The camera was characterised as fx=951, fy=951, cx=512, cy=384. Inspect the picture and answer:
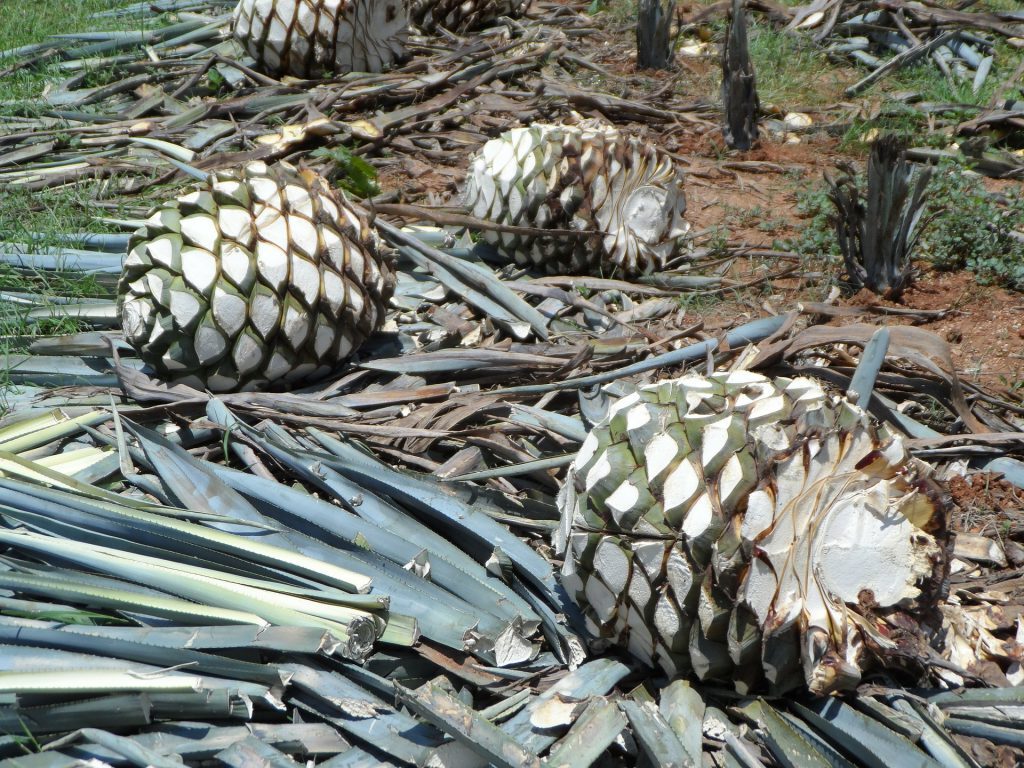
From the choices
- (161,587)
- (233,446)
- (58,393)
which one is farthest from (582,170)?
(161,587)

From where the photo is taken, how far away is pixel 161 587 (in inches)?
69.1

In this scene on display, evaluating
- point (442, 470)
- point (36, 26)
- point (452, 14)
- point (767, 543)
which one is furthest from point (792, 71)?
point (36, 26)

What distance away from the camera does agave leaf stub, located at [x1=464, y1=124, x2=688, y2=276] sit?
327cm

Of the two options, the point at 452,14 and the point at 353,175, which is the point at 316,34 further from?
the point at 353,175

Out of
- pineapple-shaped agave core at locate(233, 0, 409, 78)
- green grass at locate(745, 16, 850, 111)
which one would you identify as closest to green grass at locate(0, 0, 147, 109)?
pineapple-shaped agave core at locate(233, 0, 409, 78)

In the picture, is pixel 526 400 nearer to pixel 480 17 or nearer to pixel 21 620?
pixel 21 620

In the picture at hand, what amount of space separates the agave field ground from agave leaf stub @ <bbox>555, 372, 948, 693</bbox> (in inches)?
1.1

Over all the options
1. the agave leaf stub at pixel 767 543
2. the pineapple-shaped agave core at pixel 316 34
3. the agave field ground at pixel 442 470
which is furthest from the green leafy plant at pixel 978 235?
the pineapple-shaped agave core at pixel 316 34

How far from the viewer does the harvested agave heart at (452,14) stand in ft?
20.0

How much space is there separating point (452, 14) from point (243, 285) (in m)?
4.25

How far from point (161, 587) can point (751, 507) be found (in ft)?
3.51

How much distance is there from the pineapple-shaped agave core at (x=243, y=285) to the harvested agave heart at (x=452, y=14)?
382 cm

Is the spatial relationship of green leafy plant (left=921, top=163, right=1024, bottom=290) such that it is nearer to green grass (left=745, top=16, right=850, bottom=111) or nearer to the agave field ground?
the agave field ground

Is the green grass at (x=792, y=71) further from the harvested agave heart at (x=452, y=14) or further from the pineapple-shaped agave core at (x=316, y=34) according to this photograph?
the pineapple-shaped agave core at (x=316, y=34)
